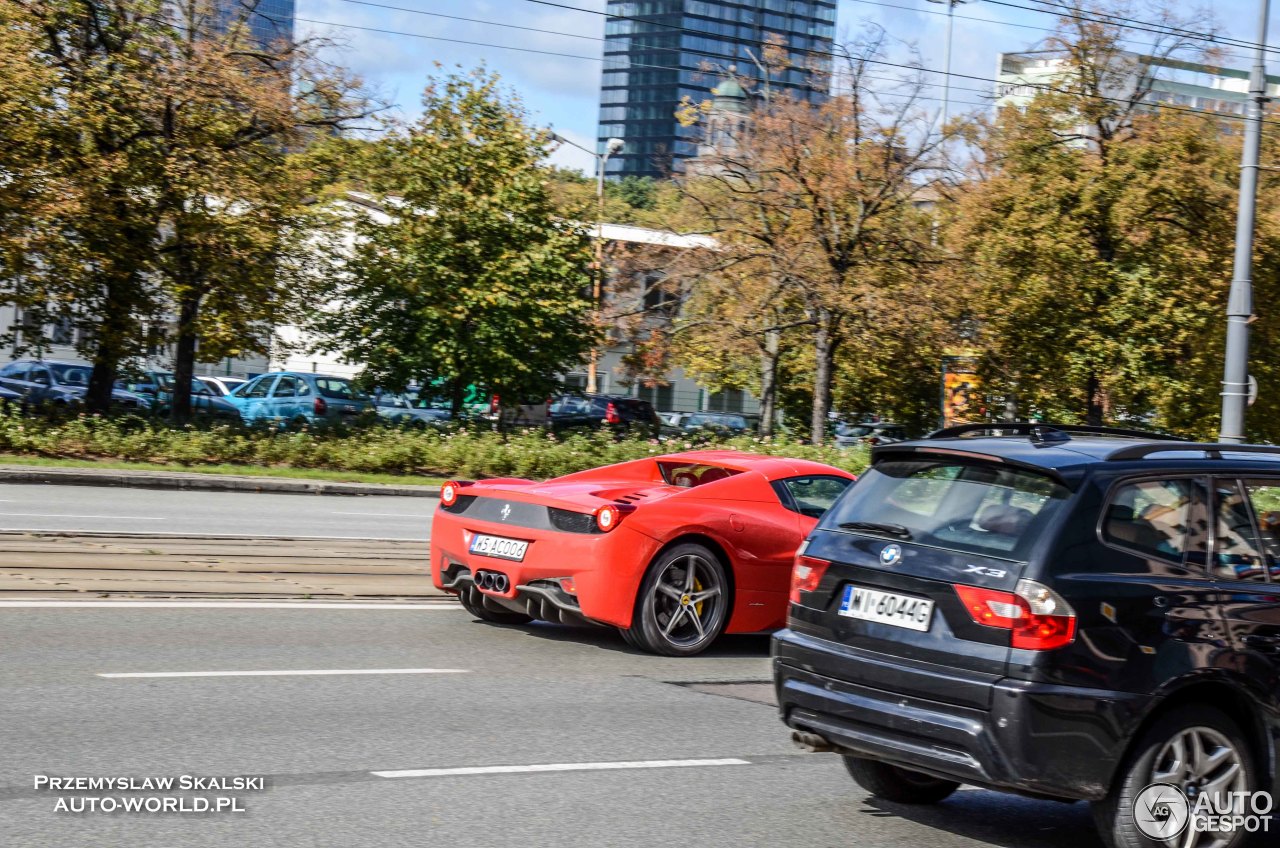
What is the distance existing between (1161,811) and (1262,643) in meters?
0.76

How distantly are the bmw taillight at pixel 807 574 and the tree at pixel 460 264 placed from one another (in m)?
23.8

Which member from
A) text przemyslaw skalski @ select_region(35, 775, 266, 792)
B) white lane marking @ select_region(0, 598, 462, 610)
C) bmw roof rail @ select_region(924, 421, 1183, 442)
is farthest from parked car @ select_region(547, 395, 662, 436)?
text przemyslaw skalski @ select_region(35, 775, 266, 792)

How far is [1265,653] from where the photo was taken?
5141mm

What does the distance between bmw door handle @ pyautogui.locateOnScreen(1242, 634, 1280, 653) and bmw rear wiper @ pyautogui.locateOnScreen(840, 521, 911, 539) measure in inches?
50.4

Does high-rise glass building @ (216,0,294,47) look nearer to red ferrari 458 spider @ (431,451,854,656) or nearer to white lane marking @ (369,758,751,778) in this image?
red ferrari 458 spider @ (431,451,854,656)

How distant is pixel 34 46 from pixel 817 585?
23955mm

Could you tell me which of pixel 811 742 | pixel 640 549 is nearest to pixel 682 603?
pixel 640 549

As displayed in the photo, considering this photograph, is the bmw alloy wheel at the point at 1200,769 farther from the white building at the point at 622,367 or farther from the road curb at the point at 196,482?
the white building at the point at 622,367

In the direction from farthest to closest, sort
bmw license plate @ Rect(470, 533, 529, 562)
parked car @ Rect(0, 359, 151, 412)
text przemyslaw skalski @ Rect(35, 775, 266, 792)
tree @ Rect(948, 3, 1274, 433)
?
tree @ Rect(948, 3, 1274, 433)
parked car @ Rect(0, 359, 151, 412)
bmw license plate @ Rect(470, 533, 529, 562)
text przemyslaw skalski @ Rect(35, 775, 266, 792)

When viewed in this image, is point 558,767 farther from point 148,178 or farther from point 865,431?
point 865,431

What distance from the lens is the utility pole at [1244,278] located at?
1789 centimetres

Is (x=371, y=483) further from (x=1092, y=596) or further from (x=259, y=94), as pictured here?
(x=1092, y=596)

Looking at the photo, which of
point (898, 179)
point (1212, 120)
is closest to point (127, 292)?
point (898, 179)

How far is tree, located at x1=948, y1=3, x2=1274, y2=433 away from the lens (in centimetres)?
3228
